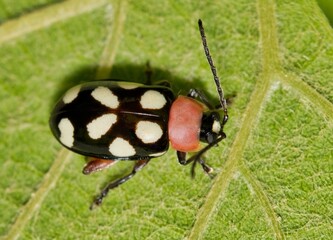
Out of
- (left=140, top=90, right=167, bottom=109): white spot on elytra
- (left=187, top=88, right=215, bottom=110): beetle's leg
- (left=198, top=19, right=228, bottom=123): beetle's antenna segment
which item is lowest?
(left=140, top=90, right=167, bottom=109): white spot on elytra

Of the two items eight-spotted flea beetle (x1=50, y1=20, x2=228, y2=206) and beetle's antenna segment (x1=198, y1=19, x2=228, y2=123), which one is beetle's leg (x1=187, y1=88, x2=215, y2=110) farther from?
beetle's antenna segment (x1=198, y1=19, x2=228, y2=123)

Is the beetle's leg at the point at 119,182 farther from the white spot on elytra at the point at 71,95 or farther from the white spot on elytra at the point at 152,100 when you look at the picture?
the white spot on elytra at the point at 71,95

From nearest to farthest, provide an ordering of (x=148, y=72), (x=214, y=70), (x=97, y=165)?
(x=214, y=70), (x=97, y=165), (x=148, y=72)

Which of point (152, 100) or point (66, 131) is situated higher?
point (152, 100)

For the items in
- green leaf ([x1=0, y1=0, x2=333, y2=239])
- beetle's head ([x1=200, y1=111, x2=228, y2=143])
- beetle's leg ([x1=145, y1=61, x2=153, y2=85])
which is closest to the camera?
green leaf ([x1=0, y1=0, x2=333, y2=239])

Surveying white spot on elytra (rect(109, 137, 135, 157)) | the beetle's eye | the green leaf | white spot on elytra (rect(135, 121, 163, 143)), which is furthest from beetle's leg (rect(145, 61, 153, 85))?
the beetle's eye

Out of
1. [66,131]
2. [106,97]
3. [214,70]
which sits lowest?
[66,131]

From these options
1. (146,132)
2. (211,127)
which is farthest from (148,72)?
(211,127)

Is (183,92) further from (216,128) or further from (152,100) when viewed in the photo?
(216,128)
